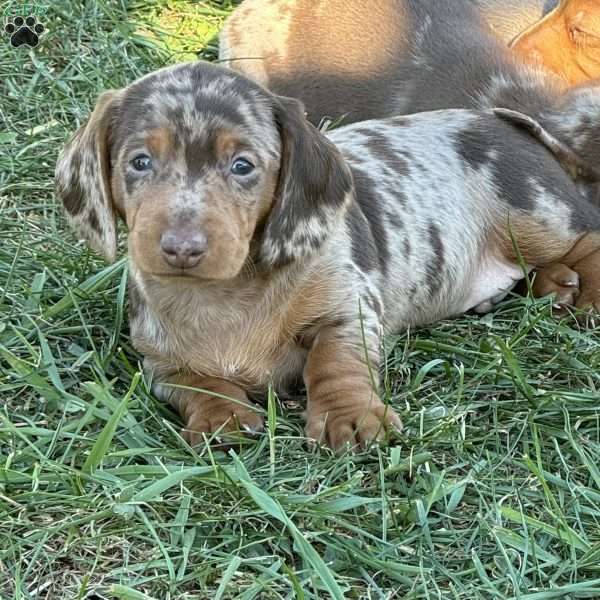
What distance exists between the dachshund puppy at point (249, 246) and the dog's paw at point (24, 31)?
8.36 ft

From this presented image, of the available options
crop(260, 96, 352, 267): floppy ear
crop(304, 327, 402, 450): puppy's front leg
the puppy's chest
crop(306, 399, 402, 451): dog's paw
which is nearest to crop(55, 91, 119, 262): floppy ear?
the puppy's chest

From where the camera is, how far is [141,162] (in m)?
3.84

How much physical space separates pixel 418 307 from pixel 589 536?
5.12 ft

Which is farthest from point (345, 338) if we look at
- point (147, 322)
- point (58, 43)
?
point (58, 43)

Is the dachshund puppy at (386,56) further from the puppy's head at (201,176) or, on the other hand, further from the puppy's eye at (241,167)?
the puppy's eye at (241,167)

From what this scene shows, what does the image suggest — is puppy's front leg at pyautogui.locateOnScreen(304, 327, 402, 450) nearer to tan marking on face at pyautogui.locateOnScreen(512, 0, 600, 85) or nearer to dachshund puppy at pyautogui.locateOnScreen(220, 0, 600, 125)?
dachshund puppy at pyautogui.locateOnScreen(220, 0, 600, 125)

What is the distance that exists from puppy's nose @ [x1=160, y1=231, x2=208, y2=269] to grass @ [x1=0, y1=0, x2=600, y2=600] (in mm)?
436

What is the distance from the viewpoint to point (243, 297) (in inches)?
160

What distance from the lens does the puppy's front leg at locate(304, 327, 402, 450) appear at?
3.65 metres

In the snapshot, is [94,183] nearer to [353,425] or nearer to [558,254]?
[353,425]

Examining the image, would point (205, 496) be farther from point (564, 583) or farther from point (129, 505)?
point (564, 583)

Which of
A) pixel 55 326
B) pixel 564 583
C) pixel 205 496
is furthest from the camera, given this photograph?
pixel 55 326

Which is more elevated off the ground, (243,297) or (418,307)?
(243,297)

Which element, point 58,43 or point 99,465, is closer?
point 99,465
